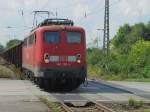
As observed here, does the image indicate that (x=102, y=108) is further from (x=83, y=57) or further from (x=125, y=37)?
(x=125, y=37)

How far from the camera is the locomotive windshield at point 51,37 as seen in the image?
24.7 meters

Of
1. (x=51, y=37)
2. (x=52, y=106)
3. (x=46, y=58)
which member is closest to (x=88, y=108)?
(x=52, y=106)

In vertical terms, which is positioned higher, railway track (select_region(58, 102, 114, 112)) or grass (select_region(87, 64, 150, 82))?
grass (select_region(87, 64, 150, 82))

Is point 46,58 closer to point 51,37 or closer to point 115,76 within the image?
point 51,37

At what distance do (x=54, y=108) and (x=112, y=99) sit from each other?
4300 mm

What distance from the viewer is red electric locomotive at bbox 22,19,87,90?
24.2 m

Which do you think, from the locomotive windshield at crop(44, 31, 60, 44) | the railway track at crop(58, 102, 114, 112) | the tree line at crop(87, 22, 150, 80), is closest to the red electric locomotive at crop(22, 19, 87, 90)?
the locomotive windshield at crop(44, 31, 60, 44)

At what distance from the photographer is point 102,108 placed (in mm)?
16688

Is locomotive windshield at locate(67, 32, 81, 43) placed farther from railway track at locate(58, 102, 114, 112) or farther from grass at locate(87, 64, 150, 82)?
grass at locate(87, 64, 150, 82)

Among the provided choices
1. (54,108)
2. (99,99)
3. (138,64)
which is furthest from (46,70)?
(138,64)

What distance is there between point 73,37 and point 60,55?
1.17 metres

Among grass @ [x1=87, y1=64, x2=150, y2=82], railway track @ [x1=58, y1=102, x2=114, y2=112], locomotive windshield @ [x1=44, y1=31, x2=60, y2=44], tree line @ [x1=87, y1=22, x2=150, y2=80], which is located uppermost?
locomotive windshield @ [x1=44, y1=31, x2=60, y2=44]

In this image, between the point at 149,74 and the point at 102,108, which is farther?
the point at 149,74

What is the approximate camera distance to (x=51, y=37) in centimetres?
2473
